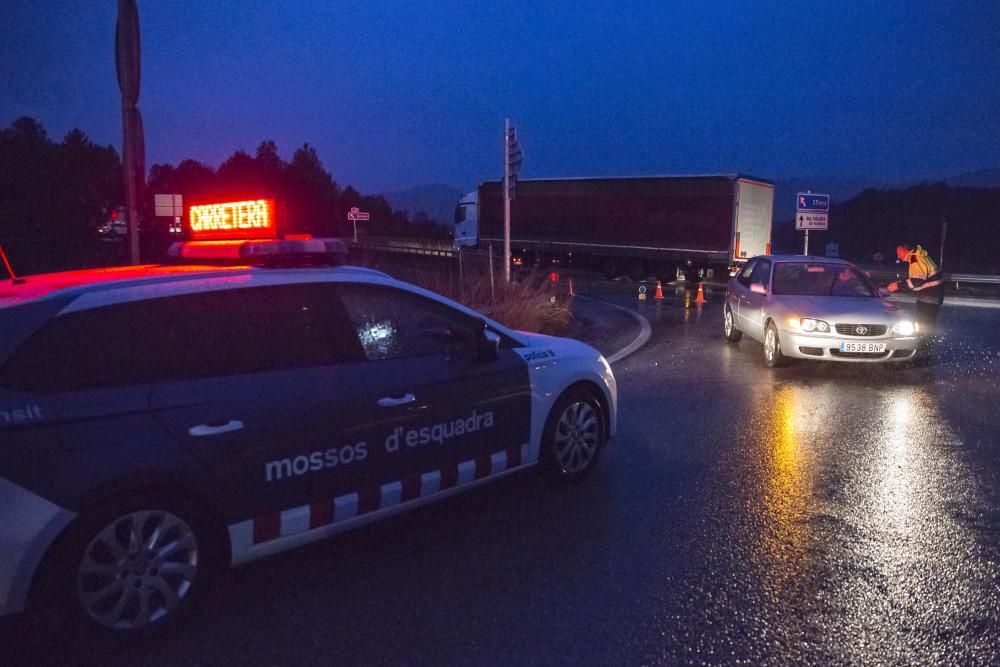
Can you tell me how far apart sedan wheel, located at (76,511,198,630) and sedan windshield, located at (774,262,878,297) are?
9.57 meters

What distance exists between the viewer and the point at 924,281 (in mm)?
13719

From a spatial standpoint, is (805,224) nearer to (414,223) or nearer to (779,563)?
(779,563)

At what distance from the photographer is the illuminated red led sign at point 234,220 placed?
5820 mm

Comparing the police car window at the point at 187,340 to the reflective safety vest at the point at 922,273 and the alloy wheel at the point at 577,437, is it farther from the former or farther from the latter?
the reflective safety vest at the point at 922,273

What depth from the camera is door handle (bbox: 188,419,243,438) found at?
3.62 meters

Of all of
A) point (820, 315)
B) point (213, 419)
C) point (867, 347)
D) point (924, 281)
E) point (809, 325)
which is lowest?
point (867, 347)

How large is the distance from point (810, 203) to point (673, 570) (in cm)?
2147

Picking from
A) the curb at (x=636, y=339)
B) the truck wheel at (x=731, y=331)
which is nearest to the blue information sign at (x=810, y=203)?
the curb at (x=636, y=339)

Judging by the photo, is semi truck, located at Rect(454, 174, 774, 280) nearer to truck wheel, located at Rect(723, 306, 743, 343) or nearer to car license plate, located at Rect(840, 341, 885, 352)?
truck wheel, located at Rect(723, 306, 743, 343)

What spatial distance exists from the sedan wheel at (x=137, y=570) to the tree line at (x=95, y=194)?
281 centimetres


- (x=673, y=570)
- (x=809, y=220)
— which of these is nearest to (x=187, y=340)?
(x=673, y=570)

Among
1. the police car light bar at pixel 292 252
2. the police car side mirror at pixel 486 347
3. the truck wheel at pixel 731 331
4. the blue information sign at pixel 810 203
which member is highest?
the blue information sign at pixel 810 203

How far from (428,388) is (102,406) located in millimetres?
1781

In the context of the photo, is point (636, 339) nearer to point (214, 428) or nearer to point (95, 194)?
point (214, 428)
